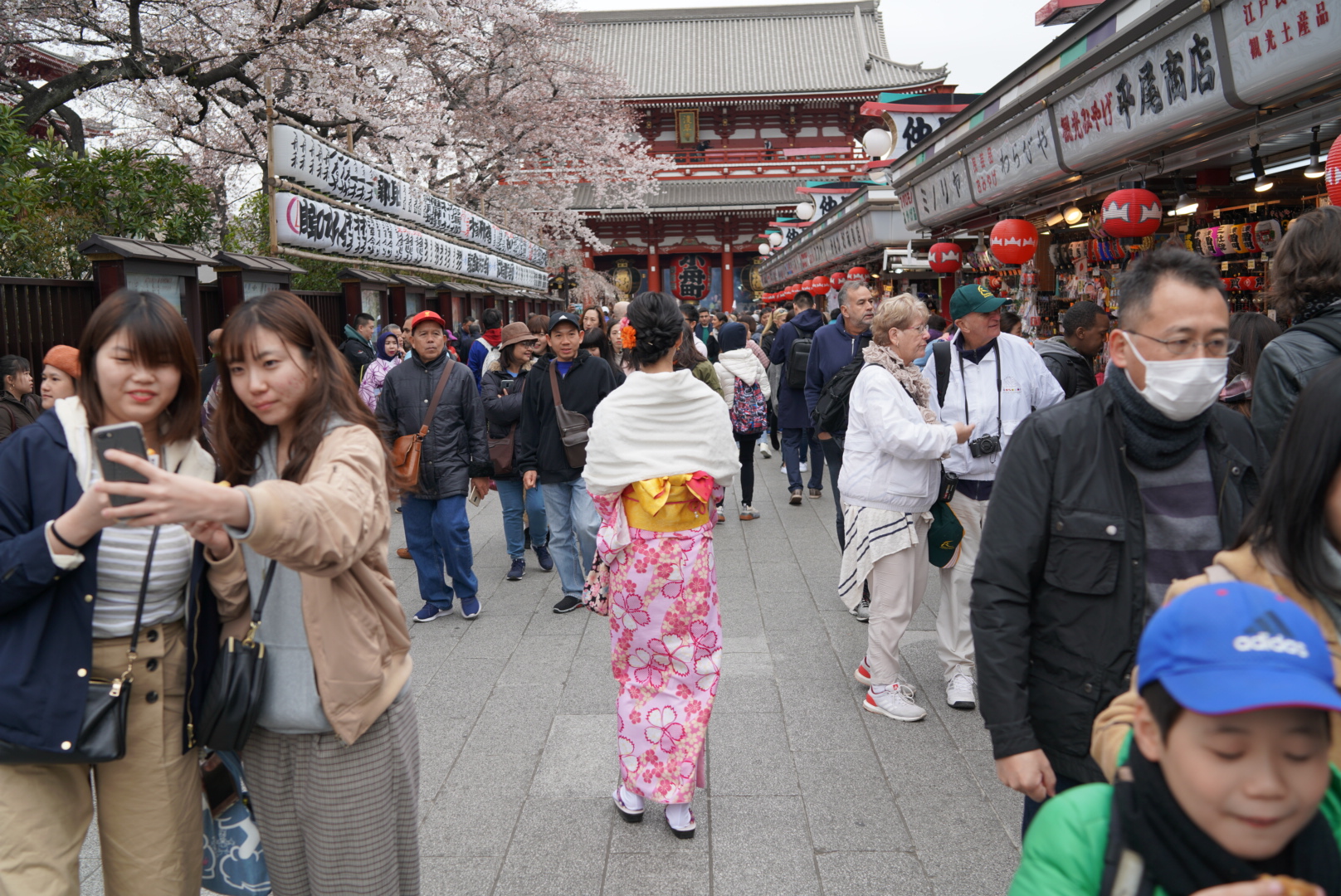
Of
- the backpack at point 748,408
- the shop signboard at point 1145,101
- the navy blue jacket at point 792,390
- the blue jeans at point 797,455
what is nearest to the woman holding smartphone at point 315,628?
the shop signboard at point 1145,101

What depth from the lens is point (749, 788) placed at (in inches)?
133

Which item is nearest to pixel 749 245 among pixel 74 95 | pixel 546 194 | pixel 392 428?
pixel 546 194

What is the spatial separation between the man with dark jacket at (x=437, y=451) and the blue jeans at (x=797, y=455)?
12.2 feet

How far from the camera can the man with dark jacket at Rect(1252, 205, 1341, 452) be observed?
8.30ft

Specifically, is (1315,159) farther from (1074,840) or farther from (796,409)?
(796,409)

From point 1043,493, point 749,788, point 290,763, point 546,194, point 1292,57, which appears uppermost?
point 546,194

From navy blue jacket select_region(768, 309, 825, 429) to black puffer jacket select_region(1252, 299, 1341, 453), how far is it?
5.40 metres

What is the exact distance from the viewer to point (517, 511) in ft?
20.5

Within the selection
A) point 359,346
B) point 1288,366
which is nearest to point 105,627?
point 1288,366

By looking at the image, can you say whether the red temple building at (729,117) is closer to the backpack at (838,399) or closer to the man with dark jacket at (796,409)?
the man with dark jacket at (796,409)

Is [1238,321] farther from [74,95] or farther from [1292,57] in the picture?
[74,95]

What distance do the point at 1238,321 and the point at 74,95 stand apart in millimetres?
10247

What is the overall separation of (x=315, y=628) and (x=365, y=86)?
1363cm

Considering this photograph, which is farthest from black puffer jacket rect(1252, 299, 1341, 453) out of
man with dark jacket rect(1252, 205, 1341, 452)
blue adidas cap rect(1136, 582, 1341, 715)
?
blue adidas cap rect(1136, 582, 1341, 715)
